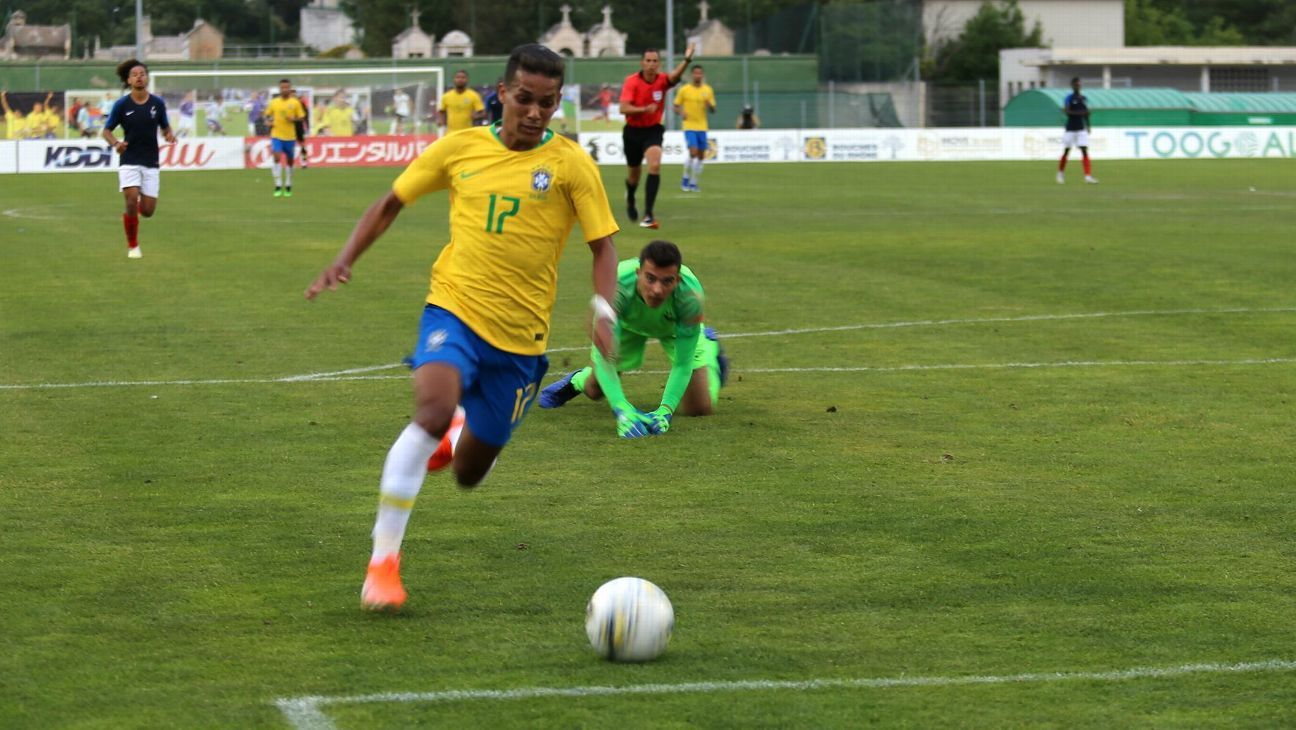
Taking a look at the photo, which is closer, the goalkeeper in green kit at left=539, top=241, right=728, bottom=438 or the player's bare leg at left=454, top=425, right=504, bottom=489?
the player's bare leg at left=454, top=425, right=504, bottom=489

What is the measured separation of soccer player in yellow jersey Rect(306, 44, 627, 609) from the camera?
236 inches

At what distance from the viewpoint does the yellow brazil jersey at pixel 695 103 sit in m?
31.3

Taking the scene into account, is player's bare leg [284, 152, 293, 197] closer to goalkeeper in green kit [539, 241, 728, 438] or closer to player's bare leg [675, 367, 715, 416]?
goalkeeper in green kit [539, 241, 728, 438]

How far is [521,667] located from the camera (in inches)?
205

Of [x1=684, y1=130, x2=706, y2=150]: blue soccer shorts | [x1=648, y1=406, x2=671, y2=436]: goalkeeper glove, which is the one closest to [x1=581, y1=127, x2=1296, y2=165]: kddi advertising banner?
[x1=684, y1=130, x2=706, y2=150]: blue soccer shorts

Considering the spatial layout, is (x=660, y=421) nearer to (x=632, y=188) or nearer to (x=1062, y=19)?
(x=632, y=188)

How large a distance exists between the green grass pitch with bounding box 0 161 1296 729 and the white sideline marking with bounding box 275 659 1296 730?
2cm

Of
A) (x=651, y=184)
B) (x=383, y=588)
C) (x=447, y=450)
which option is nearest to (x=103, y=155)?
(x=651, y=184)

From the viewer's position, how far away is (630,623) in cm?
521

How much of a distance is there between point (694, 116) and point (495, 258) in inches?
1019

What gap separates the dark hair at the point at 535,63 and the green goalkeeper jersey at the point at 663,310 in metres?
3.19

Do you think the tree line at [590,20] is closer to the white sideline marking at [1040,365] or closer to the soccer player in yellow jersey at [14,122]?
the soccer player in yellow jersey at [14,122]

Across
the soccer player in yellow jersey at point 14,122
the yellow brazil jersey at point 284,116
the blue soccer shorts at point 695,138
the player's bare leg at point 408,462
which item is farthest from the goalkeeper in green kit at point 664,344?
the soccer player in yellow jersey at point 14,122

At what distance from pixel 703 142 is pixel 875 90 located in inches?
1581
